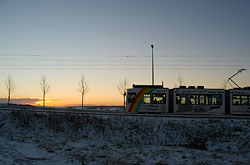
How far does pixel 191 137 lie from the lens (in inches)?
603

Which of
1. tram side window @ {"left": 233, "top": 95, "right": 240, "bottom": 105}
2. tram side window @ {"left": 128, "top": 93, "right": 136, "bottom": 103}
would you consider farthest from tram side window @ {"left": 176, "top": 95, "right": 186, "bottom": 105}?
tram side window @ {"left": 233, "top": 95, "right": 240, "bottom": 105}

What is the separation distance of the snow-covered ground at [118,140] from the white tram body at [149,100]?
6889mm

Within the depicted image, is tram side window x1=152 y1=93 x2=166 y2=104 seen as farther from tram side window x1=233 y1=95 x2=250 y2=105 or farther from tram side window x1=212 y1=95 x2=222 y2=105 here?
tram side window x1=233 y1=95 x2=250 y2=105

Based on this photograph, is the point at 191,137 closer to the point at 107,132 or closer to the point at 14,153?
the point at 107,132

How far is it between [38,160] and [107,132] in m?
7.32

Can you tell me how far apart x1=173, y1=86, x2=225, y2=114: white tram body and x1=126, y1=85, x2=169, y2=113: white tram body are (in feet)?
4.29

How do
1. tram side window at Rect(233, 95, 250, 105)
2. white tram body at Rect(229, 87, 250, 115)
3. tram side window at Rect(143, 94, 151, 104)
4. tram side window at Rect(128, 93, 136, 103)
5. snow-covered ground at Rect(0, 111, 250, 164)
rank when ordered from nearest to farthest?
snow-covered ground at Rect(0, 111, 250, 164) < white tram body at Rect(229, 87, 250, 115) < tram side window at Rect(233, 95, 250, 105) < tram side window at Rect(143, 94, 151, 104) < tram side window at Rect(128, 93, 136, 103)

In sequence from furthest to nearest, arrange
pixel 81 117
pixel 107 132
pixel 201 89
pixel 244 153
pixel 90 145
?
pixel 201 89 < pixel 81 117 < pixel 107 132 < pixel 90 145 < pixel 244 153

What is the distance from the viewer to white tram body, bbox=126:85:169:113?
82.4ft

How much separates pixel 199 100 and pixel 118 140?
1353 cm

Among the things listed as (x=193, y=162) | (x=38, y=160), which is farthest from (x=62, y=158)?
(x=193, y=162)

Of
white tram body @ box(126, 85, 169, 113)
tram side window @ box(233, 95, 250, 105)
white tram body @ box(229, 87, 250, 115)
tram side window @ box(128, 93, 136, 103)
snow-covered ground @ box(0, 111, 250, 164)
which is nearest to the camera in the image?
snow-covered ground @ box(0, 111, 250, 164)

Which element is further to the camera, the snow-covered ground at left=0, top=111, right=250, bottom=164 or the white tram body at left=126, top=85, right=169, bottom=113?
the white tram body at left=126, top=85, right=169, bottom=113

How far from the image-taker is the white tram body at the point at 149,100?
989 inches
